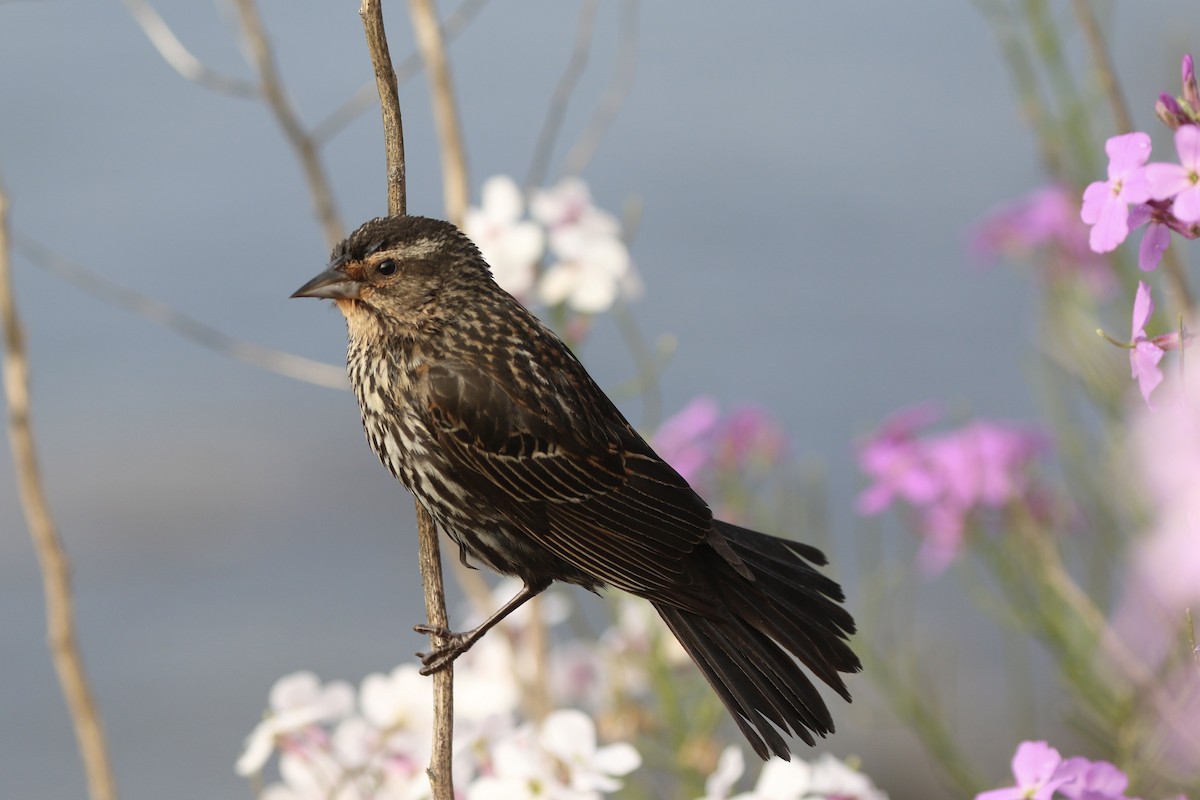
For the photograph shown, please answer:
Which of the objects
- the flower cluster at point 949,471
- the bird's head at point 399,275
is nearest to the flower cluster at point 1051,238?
the flower cluster at point 949,471

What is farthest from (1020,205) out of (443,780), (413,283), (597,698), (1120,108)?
(443,780)

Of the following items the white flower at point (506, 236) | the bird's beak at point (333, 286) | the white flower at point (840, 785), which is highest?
the white flower at point (506, 236)

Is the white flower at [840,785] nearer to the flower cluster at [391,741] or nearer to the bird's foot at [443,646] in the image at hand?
the flower cluster at [391,741]

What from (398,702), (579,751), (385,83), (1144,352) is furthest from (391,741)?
(1144,352)

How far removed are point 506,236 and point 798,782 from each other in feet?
4.82

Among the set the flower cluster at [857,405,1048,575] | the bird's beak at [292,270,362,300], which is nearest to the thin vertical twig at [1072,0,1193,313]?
the flower cluster at [857,405,1048,575]

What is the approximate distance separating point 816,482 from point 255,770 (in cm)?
155

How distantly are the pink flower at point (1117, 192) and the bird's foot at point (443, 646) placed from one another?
1109 mm

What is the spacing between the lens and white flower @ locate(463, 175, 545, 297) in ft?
10.2

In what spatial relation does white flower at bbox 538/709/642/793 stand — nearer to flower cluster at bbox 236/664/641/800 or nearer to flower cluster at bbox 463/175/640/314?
flower cluster at bbox 236/664/641/800

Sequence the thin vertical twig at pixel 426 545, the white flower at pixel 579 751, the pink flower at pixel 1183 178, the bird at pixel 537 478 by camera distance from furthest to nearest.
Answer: the bird at pixel 537 478, the white flower at pixel 579 751, the thin vertical twig at pixel 426 545, the pink flower at pixel 1183 178

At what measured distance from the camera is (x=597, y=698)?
373 centimetres

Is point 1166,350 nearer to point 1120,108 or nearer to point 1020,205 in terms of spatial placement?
point 1120,108

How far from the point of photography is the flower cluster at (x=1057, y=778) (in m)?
1.55
